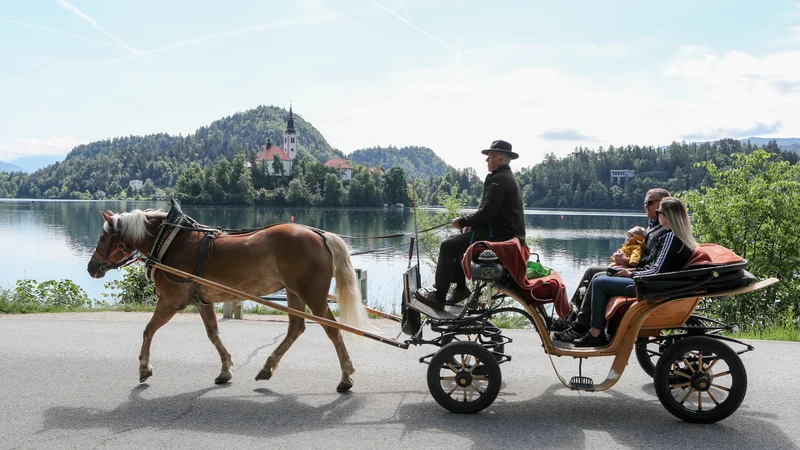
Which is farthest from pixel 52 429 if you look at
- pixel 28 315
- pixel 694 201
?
pixel 694 201

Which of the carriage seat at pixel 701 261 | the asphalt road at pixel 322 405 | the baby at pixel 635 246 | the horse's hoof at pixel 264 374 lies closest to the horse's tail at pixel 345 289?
the asphalt road at pixel 322 405

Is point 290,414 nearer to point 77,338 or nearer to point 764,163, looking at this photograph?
point 77,338

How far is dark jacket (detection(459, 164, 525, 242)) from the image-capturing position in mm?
5508

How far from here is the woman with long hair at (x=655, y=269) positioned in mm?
4855

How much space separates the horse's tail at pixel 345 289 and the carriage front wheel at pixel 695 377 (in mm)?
2739

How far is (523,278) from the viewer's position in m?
5.06

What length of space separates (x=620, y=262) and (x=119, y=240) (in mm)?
5060

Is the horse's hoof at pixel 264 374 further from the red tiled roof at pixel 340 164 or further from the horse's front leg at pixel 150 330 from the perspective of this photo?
the red tiled roof at pixel 340 164

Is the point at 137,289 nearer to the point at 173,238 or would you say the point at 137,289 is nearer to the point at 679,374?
the point at 173,238

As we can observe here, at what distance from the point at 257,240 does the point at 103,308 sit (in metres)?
6.40

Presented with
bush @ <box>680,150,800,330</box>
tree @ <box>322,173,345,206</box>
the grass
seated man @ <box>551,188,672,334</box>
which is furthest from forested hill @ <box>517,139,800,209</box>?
seated man @ <box>551,188,672,334</box>

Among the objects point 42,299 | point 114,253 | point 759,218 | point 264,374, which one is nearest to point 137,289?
point 42,299

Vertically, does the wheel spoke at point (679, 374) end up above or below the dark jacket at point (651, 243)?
below

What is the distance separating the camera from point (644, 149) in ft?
535
